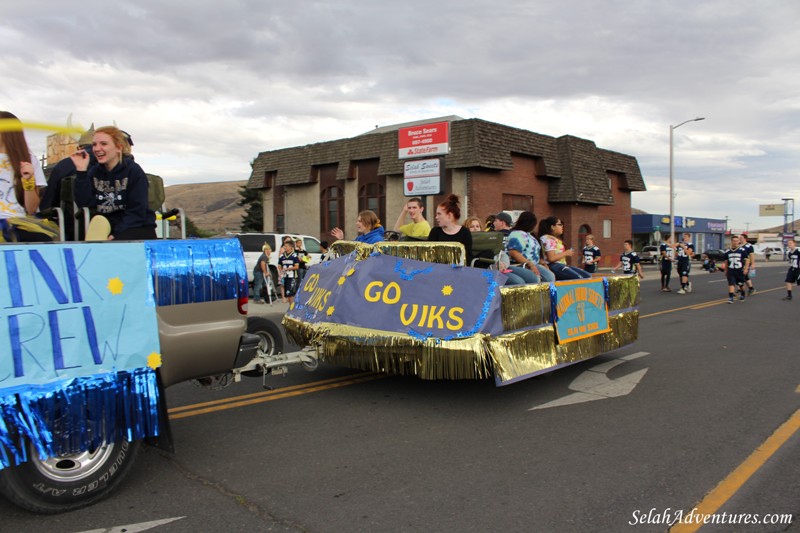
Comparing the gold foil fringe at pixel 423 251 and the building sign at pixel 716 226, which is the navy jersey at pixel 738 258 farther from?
the building sign at pixel 716 226

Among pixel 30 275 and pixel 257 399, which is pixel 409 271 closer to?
pixel 257 399

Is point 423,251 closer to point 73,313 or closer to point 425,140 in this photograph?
point 73,313

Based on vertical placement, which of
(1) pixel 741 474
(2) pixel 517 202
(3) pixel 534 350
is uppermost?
(2) pixel 517 202

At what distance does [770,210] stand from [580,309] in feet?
470

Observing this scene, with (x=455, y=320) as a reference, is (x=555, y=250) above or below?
above

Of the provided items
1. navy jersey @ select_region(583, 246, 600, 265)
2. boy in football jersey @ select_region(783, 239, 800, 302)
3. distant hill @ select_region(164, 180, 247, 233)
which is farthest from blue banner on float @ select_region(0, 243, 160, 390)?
distant hill @ select_region(164, 180, 247, 233)

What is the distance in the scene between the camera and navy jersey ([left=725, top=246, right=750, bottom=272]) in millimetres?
16594

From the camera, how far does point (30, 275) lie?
3.24 m

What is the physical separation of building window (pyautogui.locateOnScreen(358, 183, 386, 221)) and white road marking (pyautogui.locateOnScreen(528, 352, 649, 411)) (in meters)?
25.1

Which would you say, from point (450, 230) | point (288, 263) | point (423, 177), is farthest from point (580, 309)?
point (423, 177)

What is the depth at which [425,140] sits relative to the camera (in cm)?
2603

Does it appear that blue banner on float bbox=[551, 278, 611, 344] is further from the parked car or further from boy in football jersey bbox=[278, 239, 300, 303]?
the parked car

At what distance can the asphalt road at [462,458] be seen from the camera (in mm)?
3402

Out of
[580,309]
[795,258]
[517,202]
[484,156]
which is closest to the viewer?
[580,309]
